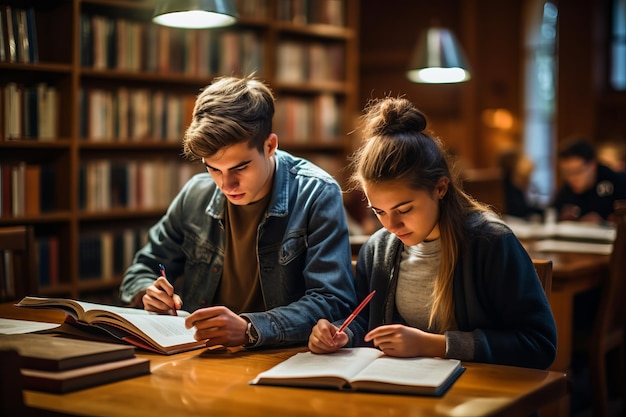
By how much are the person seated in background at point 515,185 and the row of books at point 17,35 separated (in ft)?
11.4

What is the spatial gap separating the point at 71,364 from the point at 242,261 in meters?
0.76

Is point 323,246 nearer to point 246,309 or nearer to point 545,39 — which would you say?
point 246,309

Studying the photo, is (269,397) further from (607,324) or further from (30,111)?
(30,111)

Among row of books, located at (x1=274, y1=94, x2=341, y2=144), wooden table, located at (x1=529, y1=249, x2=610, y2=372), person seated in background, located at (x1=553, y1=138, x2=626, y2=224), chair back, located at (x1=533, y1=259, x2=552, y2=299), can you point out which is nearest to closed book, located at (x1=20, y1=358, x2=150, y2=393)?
chair back, located at (x1=533, y1=259, x2=552, y2=299)

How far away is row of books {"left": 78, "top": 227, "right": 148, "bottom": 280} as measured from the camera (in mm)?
4199

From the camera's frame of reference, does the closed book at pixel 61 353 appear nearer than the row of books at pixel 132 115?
Yes

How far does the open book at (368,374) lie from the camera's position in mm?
1415

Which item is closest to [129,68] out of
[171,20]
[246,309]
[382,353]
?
[171,20]

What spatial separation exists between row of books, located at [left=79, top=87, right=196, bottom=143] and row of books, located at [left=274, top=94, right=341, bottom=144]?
74 centimetres

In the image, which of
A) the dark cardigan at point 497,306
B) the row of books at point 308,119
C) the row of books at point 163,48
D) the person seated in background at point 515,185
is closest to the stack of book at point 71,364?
the dark cardigan at point 497,306

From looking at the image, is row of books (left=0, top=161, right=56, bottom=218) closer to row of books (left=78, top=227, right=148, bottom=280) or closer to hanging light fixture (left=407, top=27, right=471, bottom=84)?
row of books (left=78, top=227, right=148, bottom=280)

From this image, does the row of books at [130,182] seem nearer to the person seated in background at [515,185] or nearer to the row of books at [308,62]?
the row of books at [308,62]

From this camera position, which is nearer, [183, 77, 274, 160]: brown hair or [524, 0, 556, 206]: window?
[183, 77, 274, 160]: brown hair

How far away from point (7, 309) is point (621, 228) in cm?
214
